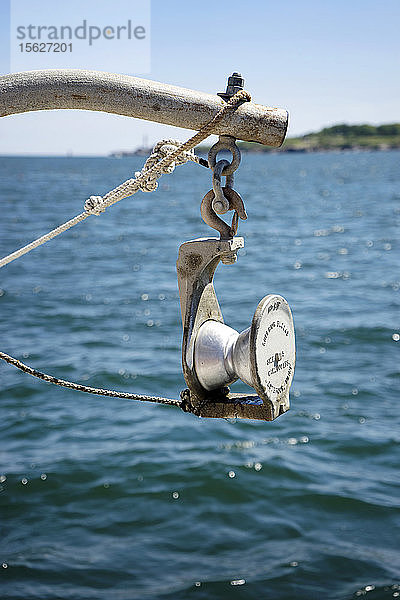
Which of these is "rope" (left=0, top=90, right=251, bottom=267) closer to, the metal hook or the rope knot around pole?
the rope knot around pole

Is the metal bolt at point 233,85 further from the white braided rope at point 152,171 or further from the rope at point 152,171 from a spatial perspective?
the white braided rope at point 152,171

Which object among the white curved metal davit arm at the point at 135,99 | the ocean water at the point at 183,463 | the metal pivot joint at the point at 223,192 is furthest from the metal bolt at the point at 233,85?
the ocean water at the point at 183,463

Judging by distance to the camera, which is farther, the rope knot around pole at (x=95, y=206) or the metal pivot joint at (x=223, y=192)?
the rope knot around pole at (x=95, y=206)

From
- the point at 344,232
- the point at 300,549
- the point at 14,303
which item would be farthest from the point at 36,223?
the point at 300,549

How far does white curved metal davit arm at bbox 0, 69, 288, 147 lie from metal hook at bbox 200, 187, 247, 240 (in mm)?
201

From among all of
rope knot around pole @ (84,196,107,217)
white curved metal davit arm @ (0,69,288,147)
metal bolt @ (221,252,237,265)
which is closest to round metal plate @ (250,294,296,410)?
metal bolt @ (221,252,237,265)

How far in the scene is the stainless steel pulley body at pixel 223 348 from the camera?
2480 mm

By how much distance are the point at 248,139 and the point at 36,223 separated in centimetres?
3480

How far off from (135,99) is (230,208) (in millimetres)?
485

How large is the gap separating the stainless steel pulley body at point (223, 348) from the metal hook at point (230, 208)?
38 millimetres

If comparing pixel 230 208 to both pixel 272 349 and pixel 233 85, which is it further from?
pixel 272 349

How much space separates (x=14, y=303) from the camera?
1770 centimetres

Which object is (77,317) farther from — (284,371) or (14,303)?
(284,371)

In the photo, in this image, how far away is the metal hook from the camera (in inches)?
104
